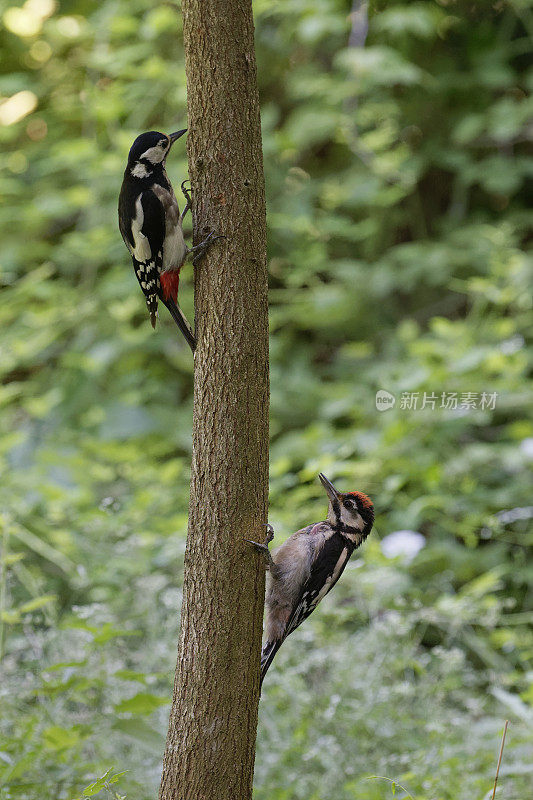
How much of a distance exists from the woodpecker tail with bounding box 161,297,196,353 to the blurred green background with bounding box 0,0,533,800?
2.50ft

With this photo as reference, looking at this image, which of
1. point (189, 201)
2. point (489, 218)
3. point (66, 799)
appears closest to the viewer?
point (189, 201)

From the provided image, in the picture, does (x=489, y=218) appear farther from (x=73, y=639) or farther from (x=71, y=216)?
(x=73, y=639)

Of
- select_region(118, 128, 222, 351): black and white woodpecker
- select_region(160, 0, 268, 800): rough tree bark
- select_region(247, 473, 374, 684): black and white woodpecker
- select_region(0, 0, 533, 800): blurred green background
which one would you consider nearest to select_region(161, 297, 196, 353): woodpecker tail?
select_region(118, 128, 222, 351): black and white woodpecker

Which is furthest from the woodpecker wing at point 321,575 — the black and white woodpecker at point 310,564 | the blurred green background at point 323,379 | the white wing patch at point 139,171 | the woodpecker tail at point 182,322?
the white wing patch at point 139,171

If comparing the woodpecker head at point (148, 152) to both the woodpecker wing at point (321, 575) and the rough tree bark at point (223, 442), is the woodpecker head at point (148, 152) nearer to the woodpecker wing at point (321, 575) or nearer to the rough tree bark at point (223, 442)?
the rough tree bark at point (223, 442)

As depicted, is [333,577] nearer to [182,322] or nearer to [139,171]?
[182,322]

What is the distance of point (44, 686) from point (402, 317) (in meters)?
3.38

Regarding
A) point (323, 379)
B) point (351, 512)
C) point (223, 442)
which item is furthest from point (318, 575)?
point (323, 379)

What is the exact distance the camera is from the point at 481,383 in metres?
3.60

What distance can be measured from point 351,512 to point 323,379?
274 cm

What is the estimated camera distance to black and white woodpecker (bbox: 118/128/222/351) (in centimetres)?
190

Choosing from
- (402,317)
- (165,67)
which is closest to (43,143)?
(165,67)

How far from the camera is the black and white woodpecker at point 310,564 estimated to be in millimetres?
1988

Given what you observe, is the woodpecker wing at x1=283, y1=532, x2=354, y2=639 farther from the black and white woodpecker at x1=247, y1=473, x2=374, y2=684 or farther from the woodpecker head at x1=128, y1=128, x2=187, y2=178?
the woodpecker head at x1=128, y1=128, x2=187, y2=178
